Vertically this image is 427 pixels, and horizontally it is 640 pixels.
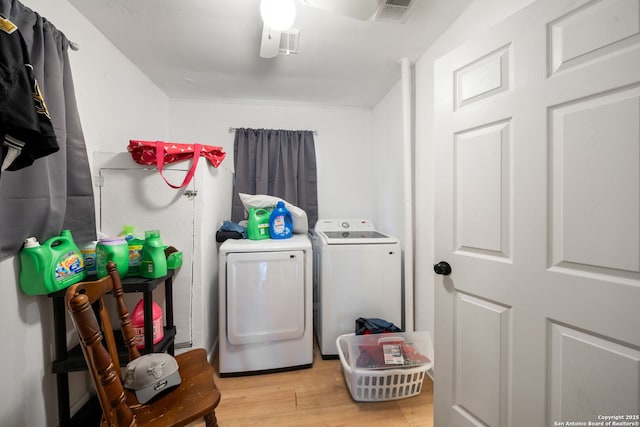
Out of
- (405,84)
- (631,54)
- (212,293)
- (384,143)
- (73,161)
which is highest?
(405,84)

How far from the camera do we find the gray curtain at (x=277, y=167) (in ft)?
8.78

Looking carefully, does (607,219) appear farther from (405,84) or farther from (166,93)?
(166,93)

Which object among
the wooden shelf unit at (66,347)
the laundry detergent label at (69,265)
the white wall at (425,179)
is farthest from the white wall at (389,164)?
the laundry detergent label at (69,265)

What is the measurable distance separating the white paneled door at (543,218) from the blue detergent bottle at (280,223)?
122 cm

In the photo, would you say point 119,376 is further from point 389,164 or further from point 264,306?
point 389,164

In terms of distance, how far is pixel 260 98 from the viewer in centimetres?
264

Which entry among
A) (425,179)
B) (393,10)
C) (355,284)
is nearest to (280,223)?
(355,284)

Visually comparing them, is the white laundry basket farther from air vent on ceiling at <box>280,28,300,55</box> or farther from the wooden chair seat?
air vent on ceiling at <box>280,28,300,55</box>

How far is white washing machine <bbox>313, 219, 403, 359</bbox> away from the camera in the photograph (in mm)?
1911

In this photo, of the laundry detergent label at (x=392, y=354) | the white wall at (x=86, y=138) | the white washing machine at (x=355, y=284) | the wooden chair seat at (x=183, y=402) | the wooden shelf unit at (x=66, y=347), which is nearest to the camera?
the wooden chair seat at (x=183, y=402)

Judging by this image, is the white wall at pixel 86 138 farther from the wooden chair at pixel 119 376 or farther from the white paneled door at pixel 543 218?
the white paneled door at pixel 543 218

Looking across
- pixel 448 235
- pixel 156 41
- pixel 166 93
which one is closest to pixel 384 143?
pixel 448 235

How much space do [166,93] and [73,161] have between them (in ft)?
5.26

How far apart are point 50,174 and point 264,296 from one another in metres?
1.32
